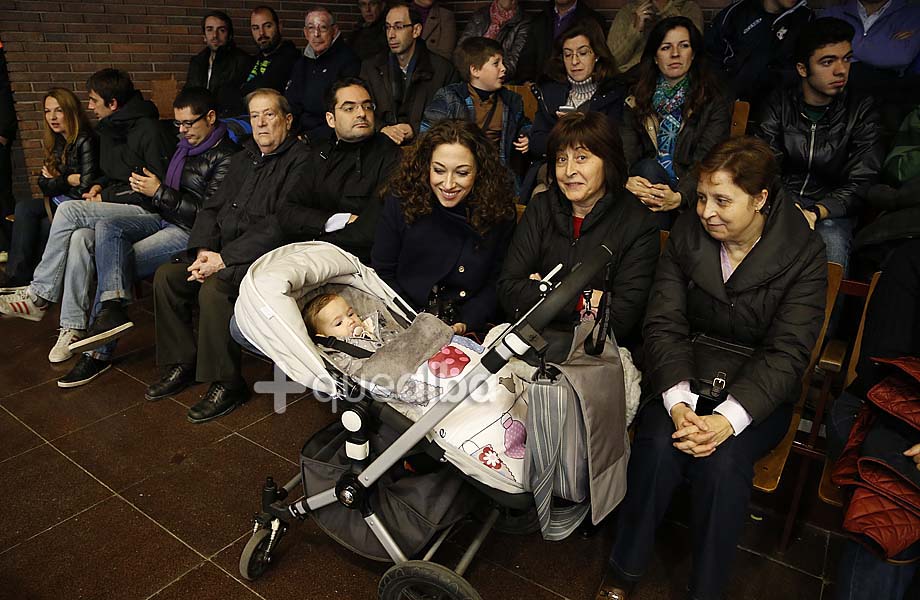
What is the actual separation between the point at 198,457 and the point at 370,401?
4.19 feet

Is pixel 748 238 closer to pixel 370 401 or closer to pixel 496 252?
pixel 496 252

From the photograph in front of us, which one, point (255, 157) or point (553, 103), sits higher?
point (553, 103)

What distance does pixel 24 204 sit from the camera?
4121mm

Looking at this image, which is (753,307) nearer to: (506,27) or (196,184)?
(196,184)

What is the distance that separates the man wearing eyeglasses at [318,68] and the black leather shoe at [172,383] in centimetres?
193

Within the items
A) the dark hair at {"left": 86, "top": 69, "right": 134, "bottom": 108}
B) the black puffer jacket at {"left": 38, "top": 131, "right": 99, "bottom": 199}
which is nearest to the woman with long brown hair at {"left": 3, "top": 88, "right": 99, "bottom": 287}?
the black puffer jacket at {"left": 38, "top": 131, "right": 99, "bottom": 199}

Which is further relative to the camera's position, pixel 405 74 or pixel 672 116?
pixel 405 74

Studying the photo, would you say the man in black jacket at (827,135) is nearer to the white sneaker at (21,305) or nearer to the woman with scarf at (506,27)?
the woman with scarf at (506,27)

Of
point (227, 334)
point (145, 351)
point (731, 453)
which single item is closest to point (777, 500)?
point (731, 453)

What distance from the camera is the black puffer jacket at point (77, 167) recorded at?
13.4 feet

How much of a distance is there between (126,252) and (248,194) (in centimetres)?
74

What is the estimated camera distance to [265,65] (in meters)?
5.07

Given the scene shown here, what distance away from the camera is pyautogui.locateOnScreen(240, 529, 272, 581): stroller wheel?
1.99 meters

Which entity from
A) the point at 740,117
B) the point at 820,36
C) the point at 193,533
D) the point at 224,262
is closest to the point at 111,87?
the point at 224,262
